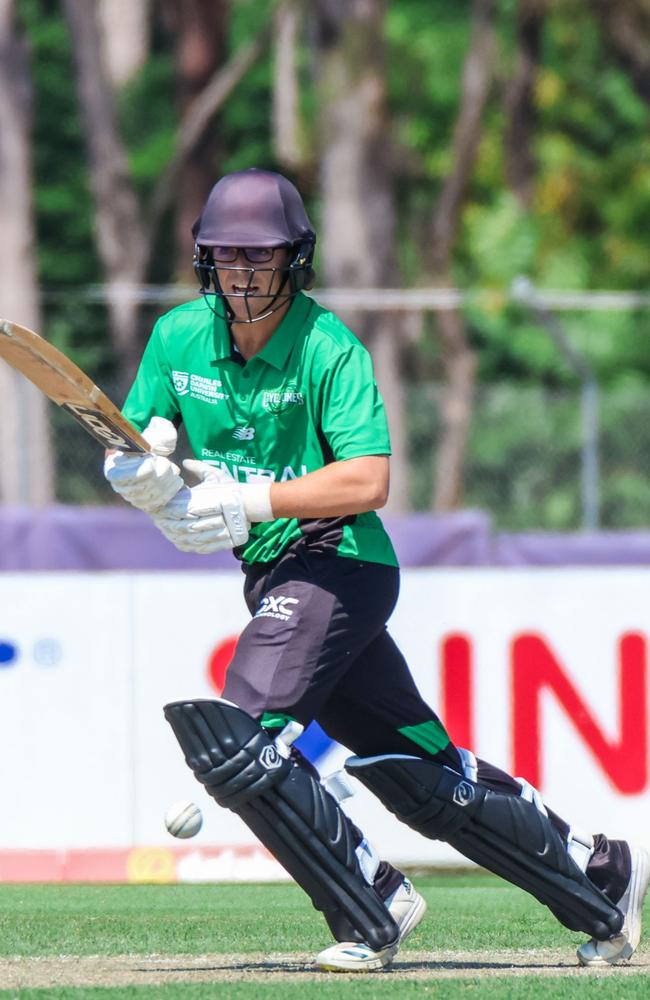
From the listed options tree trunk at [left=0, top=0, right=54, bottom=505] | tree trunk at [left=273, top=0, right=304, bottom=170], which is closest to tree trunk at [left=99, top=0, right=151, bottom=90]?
tree trunk at [left=273, top=0, right=304, bottom=170]

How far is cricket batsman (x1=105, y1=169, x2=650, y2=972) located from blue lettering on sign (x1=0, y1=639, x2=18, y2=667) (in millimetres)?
3208

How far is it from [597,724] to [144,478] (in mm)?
3860

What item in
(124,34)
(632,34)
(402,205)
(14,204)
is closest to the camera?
(14,204)

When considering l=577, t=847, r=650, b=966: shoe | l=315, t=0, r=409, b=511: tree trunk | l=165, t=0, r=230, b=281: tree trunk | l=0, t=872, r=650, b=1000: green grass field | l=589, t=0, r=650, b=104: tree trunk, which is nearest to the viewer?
l=0, t=872, r=650, b=1000: green grass field

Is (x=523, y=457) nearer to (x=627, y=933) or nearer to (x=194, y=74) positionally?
(x=194, y=74)

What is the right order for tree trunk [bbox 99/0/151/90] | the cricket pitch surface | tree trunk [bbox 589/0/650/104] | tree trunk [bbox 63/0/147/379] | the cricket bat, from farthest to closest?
tree trunk [bbox 99/0/151/90] < tree trunk [bbox 63/0/147/379] < tree trunk [bbox 589/0/650/104] < the cricket pitch surface < the cricket bat

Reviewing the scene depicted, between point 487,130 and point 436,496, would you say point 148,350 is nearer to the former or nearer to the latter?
point 436,496

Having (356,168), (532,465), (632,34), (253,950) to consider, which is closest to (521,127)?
(632,34)

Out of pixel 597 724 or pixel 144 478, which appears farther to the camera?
pixel 597 724

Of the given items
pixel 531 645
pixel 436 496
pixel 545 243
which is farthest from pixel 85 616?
pixel 545 243

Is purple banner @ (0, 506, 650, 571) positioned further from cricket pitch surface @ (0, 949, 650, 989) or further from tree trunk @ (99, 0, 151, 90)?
tree trunk @ (99, 0, 151, 90)

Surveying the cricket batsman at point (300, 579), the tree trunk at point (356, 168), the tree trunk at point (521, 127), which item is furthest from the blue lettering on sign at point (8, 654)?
the tree trunk at point (521, 127)

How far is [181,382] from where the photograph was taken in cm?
492

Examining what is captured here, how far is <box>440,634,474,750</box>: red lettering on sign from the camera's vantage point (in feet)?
26.2
